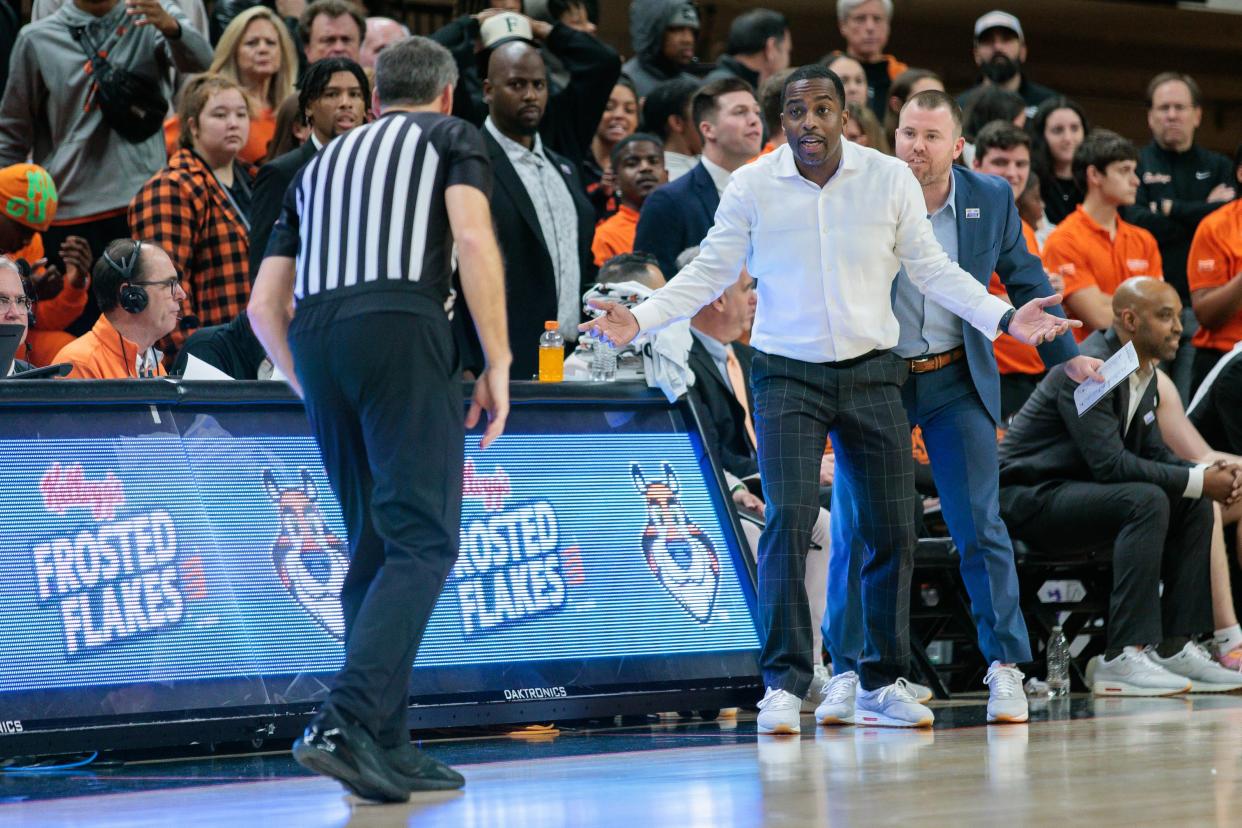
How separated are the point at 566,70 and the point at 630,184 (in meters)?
0.70

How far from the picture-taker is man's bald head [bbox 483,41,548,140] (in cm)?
751

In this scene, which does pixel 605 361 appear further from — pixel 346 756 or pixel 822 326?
pixel 346 756

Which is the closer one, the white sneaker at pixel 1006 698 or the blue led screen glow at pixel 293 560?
the blue led screen glow at pixel 293 560

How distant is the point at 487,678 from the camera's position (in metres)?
5.48

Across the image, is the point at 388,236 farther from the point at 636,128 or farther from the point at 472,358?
the point at 636,128

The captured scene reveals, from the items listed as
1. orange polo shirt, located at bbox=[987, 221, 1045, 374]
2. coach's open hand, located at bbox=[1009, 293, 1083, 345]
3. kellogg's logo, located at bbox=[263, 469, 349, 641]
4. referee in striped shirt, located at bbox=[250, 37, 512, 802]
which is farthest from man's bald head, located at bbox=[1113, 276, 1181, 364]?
referee in striped shirt, located at bbox=[250, 37, 512, 802]

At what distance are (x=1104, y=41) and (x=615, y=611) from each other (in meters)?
13.1

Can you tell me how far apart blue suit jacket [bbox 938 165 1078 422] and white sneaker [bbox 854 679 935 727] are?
40.3 inches

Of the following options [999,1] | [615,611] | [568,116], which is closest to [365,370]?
[615,611]

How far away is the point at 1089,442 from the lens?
23.4 feet

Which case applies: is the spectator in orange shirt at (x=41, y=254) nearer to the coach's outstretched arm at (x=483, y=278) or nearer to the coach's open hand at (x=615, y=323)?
the coach's open hand at (x=615, y=323)

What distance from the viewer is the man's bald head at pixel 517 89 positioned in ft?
24.6

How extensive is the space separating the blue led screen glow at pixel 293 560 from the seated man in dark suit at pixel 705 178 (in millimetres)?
1825

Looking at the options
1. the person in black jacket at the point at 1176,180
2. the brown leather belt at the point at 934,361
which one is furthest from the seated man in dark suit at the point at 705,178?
the person in black jacket at the point at 1176,180
